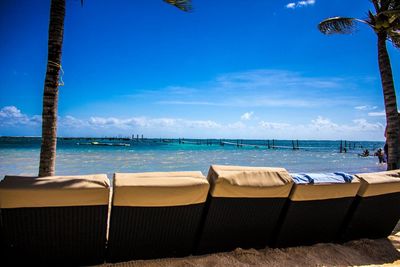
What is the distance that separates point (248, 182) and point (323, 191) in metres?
0.81

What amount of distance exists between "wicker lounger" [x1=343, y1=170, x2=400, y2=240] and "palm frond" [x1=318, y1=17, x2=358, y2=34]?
4.89 metres

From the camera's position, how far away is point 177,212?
7.29 feet

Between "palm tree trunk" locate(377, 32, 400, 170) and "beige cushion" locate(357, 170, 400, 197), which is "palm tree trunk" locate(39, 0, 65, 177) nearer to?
"beige cushion" locate(357, 170, 400, 197)

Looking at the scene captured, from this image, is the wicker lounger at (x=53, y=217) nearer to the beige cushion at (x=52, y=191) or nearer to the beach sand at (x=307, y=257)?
the beige cushion at (x=52, y=191)

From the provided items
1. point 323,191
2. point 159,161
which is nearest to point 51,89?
point 323,191

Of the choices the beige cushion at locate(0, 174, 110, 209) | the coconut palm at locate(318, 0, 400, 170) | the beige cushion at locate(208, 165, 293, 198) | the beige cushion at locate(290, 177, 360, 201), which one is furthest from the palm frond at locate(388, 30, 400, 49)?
the beige cushion at locate(0, 174, 110, 209)

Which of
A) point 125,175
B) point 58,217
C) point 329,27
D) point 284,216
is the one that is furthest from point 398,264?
point 329,27

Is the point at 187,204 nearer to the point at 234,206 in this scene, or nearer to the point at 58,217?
the point at 234,206

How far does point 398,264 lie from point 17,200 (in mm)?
3252

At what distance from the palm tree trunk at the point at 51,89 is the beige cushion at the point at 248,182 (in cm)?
216

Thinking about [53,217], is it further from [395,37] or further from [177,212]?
[395,37]

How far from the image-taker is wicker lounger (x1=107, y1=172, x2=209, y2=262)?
2.06 m

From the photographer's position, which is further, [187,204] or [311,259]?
[311,259]

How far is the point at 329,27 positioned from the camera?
23.1 ft
